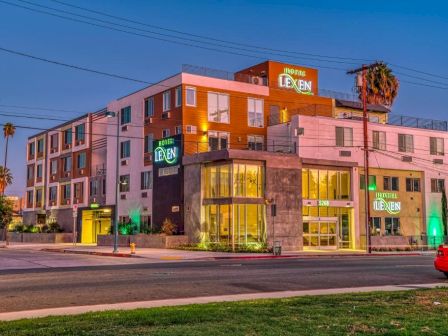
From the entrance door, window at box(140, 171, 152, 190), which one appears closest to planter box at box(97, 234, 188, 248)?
window at box(140, 171, 152, 190)

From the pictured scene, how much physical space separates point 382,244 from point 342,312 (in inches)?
1543

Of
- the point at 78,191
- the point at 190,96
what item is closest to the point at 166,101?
the point at 190,96

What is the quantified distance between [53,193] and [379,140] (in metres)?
39.2

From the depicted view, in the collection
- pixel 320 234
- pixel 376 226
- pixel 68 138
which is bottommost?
pixel 320 234

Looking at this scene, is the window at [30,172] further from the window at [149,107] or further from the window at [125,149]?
the window at [149,107]

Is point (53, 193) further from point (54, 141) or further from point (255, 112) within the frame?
point (255, 112)

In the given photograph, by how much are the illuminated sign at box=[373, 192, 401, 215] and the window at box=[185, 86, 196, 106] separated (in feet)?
58.8

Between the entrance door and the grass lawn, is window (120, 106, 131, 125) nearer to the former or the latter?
the entrance door

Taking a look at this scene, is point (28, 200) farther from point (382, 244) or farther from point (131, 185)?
point (382, 244)

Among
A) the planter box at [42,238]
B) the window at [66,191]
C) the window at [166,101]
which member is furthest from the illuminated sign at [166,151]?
the window at [66,191]

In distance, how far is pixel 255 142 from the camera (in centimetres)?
5084

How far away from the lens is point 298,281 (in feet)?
60.2

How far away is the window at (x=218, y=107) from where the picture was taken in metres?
48.4

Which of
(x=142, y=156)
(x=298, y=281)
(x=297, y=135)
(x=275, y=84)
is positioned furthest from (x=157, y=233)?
(x=298, y=281)
